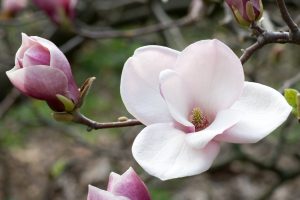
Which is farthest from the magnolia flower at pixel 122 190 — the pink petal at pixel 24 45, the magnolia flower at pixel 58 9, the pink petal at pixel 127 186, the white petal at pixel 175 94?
the magnolia flower at pixel 58 9

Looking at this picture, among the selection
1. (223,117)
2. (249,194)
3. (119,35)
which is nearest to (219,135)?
(223,117)

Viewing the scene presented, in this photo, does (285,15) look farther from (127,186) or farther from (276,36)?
(127,186)

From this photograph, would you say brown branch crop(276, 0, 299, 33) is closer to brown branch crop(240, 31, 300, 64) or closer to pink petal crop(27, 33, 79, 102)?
brown branch crop(240, 31, 300, 64)

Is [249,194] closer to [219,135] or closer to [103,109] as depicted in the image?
[103,109]

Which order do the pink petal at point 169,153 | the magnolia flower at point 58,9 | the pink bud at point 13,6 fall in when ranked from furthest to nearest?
the pink bud at point 13,6 < the magnolia flower at point 58,9 < the pink petal at point 169,153

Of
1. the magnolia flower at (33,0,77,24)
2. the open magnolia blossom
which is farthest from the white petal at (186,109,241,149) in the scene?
the magnolia flower at (33,0,77,24)

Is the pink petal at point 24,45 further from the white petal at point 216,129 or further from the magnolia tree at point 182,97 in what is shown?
the white petal at point 216,129
